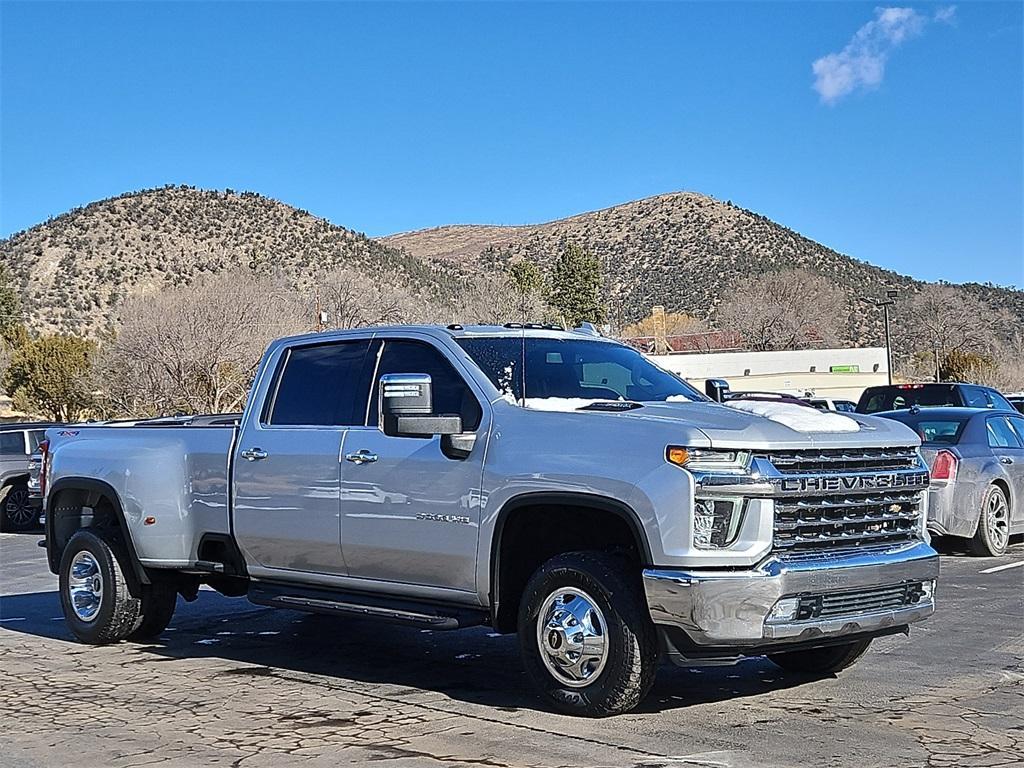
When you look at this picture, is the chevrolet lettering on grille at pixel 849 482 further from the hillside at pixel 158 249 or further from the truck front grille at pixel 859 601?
the hillside at pixel 158 249

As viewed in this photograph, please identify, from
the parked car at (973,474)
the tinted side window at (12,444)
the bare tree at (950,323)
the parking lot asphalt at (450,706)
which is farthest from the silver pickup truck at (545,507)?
the bare tree at (950,323)

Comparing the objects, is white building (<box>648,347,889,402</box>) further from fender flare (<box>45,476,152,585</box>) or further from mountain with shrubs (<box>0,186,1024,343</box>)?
fender flare (<box>45,476,152,585</box>)

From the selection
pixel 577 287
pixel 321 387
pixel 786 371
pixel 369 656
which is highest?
pixel 577 287

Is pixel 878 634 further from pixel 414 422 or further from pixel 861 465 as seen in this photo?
pixel 414 422

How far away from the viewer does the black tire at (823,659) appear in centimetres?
775

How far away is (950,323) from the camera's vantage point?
8406 centimetres

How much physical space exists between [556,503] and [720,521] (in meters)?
0.96

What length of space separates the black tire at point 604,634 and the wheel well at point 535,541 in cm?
23

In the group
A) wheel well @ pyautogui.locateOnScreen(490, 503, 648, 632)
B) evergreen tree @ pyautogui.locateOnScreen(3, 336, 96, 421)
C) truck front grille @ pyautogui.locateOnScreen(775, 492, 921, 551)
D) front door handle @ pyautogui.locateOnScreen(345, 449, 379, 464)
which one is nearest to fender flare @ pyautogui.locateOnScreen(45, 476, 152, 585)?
front door handle @ pyautogui.locateOnScreen(345, 449, 379, 464)

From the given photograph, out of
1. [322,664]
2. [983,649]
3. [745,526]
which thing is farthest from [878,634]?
[322,664]

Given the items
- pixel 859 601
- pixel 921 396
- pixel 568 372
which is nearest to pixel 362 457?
pixel 568 372

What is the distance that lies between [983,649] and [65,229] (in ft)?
262

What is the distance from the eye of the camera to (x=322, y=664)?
8648 mm

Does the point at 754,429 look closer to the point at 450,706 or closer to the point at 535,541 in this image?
the point at 535,541
